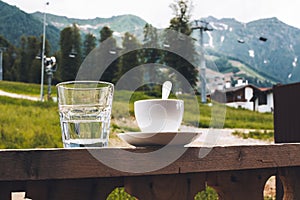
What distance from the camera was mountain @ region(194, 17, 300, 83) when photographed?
6551 millimetres

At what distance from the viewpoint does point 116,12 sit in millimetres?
4320

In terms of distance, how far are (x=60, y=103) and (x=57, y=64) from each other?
10.7 feet

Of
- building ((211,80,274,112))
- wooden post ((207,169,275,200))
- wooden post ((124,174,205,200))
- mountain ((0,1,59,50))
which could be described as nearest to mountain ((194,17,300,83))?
building ((211,80,274,112))

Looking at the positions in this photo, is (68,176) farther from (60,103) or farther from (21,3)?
(21,3)

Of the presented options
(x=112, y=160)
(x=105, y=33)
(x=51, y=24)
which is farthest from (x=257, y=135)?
(x=112, y=160)

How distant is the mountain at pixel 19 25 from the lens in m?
4.27

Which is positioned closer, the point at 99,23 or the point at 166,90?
the point at 166,90

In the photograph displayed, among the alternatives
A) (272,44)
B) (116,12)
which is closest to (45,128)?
(116,12)

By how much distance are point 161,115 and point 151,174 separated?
0.11 meters

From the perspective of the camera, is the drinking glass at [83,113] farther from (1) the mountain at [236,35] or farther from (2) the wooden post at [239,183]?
(1) the mountain at [236,35]

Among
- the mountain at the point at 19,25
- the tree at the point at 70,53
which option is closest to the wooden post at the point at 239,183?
the tree at the point at 70,53

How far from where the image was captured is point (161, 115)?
2.53 feet

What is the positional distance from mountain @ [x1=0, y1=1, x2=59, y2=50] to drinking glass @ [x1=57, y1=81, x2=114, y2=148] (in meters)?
3.64

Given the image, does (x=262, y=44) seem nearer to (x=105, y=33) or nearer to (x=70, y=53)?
(x=105, y=33)
